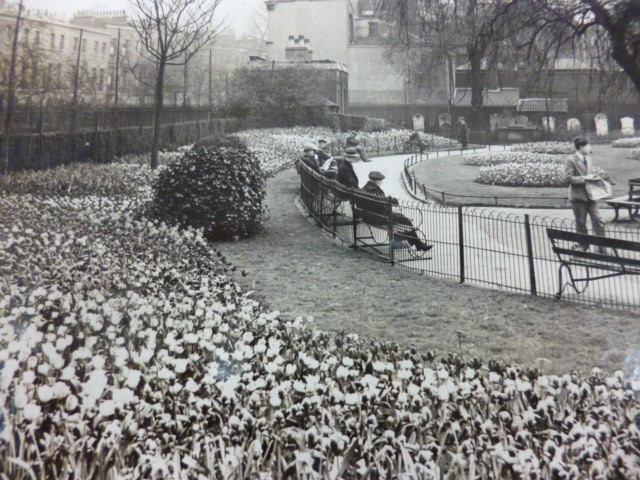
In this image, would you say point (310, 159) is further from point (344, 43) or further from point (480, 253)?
point (344, 43)

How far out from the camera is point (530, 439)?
2467mm

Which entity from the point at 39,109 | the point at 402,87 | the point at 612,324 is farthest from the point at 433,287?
the point at 402,87

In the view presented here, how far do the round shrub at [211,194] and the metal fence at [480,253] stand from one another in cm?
161

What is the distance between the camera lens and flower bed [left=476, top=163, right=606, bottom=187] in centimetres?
1330

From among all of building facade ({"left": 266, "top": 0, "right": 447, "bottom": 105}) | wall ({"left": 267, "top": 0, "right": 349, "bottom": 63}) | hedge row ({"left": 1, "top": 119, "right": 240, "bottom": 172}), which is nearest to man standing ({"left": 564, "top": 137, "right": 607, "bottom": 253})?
hedge row ({"left": 1, "top": 119, "right": 240, "bottom": 172})

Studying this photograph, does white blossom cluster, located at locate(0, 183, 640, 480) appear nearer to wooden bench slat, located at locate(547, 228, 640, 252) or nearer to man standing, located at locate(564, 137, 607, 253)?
wooden bench slat, located at locate(547, 228, 640, 252)

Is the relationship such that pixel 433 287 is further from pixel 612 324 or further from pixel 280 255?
pixel 280 255

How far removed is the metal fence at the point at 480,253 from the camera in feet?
19.2

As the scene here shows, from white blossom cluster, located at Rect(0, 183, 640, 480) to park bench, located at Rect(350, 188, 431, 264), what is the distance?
386cm

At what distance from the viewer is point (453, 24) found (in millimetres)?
5484

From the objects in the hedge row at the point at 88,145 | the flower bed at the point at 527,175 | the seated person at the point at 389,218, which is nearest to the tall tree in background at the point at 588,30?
the seated person at the point at 389,218

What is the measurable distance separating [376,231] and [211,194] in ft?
9.03

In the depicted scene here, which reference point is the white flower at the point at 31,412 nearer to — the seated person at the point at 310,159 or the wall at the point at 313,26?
the seated person at the point at 310,159

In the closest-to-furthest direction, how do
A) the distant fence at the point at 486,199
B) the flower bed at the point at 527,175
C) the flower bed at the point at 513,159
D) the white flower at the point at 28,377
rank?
the white flower at the point at 28,377 < the distant fence at the point at 486,199 < the flower bed at the point at 527,175 < the flower bed at the point at 513,159
